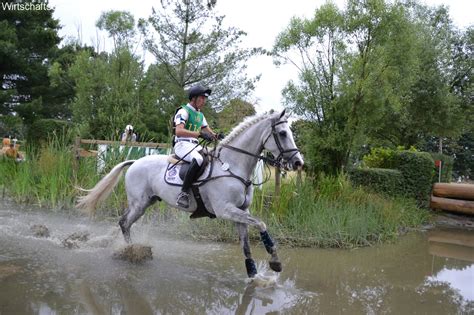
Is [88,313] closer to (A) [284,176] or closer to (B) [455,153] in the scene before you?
(A) [284,176]

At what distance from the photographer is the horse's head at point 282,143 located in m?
5.25

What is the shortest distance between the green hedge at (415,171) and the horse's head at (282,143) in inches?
356

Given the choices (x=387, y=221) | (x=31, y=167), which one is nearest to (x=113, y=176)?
(x=31, y=167)

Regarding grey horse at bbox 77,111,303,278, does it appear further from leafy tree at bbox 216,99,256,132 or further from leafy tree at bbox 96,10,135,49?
leafy tree at bbox 96,10,135,49

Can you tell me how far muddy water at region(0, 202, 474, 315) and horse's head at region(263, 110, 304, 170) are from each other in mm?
1566

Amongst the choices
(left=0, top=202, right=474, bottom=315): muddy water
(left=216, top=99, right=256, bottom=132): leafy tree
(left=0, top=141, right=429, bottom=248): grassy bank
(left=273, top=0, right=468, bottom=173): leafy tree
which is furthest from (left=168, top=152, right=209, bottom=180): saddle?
(left=216, top=99, right=256, bottom=132): leafy tree

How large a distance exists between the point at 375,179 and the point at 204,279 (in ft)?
26.5

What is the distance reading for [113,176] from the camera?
23.1 feet

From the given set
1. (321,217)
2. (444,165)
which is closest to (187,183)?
(321,217)

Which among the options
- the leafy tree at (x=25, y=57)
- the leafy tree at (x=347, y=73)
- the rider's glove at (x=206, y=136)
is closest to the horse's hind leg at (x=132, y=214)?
the rider's glove at (x=206, y=136)

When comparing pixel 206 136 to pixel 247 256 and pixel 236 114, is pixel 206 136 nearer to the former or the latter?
pixel 247 256

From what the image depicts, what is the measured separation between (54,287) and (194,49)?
1470 centimetres

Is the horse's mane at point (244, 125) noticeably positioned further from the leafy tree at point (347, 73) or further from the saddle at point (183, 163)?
the leafy tree at point (347, 73)

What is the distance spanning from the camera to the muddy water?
179 inches
